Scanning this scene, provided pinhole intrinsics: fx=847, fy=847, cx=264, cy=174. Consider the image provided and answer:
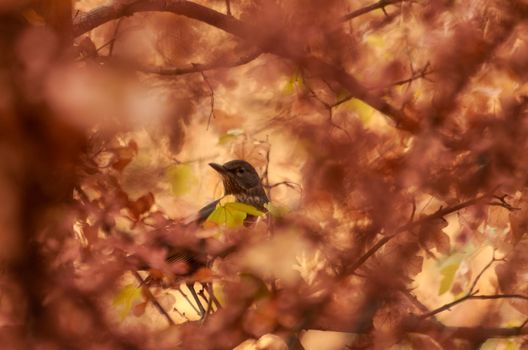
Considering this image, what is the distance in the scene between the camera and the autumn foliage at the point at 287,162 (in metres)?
1.56

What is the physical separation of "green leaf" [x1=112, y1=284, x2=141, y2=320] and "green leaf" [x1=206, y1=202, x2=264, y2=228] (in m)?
0.25

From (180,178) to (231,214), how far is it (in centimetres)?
113

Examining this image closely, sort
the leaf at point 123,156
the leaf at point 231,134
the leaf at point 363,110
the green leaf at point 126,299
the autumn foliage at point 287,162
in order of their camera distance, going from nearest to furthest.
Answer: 1. the autumn foliage at point 287,162
2. the green leaf at point 126,299
3. the leaf at point 123,156
4. the leaf at point 363,110
5. the leaf at point 231,134

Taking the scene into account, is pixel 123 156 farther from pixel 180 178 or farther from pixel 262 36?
pixel 180 178

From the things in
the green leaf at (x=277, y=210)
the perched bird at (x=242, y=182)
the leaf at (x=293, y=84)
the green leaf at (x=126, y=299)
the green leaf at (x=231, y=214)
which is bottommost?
the green leaf at (x=126, y=299)

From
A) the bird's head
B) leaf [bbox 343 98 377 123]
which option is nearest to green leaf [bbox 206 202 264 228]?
leaf [bbox 343 98 377 123]

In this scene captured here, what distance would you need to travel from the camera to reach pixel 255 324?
161 centimetres

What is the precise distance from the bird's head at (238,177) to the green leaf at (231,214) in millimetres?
3243

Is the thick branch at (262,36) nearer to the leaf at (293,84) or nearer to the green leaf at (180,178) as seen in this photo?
the leaf at (293,84)

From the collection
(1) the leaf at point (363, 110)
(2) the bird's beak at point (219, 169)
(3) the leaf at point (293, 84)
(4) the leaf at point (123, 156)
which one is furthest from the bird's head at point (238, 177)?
(4) the leaf at point (123, 156)

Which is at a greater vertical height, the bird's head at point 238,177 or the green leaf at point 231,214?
the bird's head at point 238,177

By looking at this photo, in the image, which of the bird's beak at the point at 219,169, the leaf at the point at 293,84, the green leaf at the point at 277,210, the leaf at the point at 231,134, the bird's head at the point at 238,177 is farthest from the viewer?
the bird's head at the point at 238,177

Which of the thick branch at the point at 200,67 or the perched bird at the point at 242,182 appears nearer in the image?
the thick branch at the point at 200,67

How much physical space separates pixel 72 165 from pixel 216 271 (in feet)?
1.34
